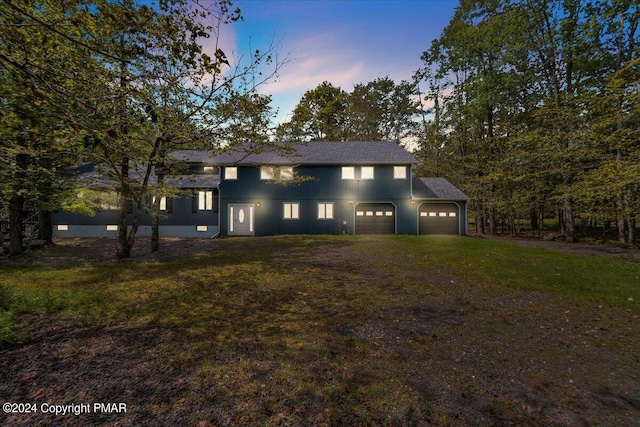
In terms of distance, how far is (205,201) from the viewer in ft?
71.7

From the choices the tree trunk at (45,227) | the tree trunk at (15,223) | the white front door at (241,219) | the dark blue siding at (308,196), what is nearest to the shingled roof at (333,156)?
the dark blue siding at (308,196)

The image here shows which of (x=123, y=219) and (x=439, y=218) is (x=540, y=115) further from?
(x=123, y=219)

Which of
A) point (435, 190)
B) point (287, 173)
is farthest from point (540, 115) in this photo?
point (287, 173)

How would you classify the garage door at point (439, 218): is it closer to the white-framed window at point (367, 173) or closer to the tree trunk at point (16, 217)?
the white-framed window at point (367, 173)

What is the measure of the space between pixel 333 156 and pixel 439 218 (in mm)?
10257

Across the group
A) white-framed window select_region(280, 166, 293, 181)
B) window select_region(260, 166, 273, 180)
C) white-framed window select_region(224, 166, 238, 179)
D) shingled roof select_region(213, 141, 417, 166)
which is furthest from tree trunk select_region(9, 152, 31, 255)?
white-framed window select_region(280, 166, 293, 181)

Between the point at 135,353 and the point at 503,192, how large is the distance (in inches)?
1271

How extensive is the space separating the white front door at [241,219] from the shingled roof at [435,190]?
13.6 metres

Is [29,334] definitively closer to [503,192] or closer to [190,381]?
[190,381]

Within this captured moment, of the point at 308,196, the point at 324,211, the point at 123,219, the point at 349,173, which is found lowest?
the point at 123,219

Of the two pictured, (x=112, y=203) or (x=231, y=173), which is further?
(x=231, y=173)

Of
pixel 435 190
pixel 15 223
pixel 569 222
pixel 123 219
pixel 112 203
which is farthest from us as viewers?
pixel 435 190

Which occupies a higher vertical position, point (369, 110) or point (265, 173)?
point (369, 110)

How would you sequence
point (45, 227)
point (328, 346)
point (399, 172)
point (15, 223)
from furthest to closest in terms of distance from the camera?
point (399, 172) → point (45, 227) → point (15, 223) → point (328, 346)
